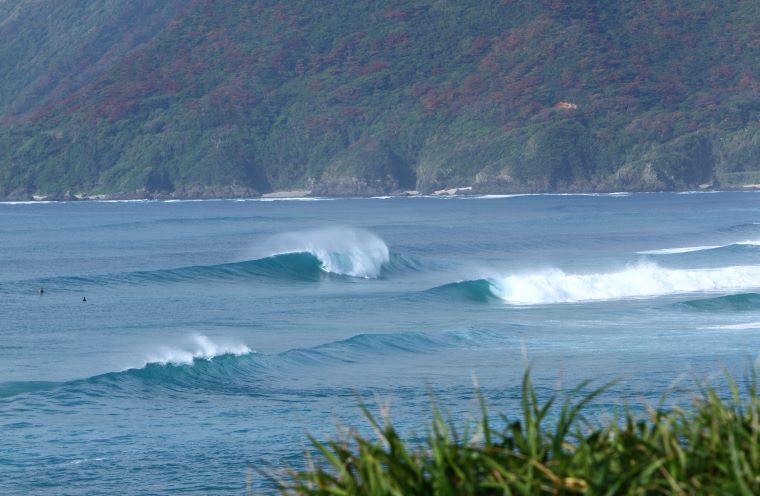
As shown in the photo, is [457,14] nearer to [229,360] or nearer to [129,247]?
[129,247]

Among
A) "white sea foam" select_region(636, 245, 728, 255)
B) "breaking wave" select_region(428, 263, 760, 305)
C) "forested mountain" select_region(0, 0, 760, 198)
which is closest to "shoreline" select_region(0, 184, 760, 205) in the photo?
"forested mountain" select_region(0, 0, 760, 198)

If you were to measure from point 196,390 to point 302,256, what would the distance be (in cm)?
2631

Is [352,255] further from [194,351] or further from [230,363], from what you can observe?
[230,363]

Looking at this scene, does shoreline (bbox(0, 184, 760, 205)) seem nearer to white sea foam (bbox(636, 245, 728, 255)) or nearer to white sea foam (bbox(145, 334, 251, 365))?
white sea foam (bbox(636, 245, 728, 255))

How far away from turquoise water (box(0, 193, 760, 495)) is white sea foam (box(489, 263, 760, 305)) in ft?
0.39

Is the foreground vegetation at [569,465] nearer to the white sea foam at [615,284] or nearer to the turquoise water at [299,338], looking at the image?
the turquoise water at [299,338]

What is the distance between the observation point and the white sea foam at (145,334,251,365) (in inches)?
888

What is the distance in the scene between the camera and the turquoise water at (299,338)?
15250 mm

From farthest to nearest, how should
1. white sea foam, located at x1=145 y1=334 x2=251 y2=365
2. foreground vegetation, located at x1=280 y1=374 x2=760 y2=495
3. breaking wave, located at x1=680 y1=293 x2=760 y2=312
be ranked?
breaking wave, located at x1=680 y1=293 x2=760 y2=312 < white sea foam, located at x1=145 y1=334 x2=251 y2=365 < foreground vegetation, located at x1=280 y1=374 x2=760 y2=495

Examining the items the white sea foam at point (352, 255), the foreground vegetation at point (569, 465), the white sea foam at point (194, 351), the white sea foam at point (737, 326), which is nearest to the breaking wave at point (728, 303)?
the white sea foam at point (737, 326)

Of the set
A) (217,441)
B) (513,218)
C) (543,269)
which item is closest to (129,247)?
(543,269)

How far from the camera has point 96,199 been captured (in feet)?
540

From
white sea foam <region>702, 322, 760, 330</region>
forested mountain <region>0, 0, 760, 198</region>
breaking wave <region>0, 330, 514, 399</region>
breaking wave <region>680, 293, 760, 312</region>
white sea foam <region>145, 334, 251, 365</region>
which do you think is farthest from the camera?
forested mountain <region>0, 0, 760, 198</region>

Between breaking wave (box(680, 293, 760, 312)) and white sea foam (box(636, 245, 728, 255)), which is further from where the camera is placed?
white sea foam (box(636, 245, 728, 255))
